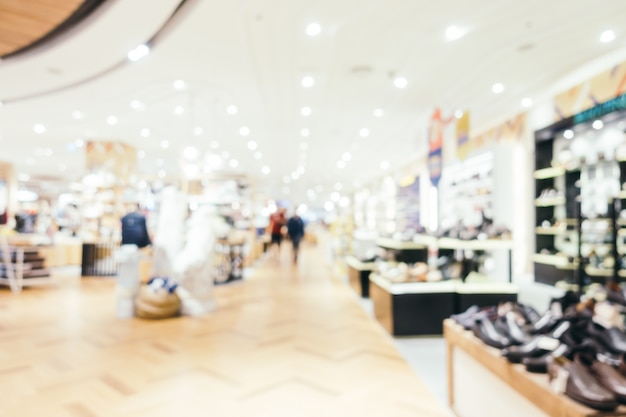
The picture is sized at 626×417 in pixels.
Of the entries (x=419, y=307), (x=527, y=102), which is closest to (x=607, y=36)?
(x=527, y=102)

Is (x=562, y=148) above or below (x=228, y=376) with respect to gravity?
above

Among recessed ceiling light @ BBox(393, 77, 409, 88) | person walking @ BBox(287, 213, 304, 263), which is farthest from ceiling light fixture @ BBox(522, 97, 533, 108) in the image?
person walking @ BBox(287, 213, 304, 263)

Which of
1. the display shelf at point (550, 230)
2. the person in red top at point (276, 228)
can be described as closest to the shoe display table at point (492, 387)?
the display shelf at point (550, 230)

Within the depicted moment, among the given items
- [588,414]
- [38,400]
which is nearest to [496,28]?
[588,414]

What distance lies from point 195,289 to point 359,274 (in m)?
2.39

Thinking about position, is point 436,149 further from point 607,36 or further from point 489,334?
point 607,36

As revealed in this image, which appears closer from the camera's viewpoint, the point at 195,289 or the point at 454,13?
the point at 454,13

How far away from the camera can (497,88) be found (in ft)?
23.4

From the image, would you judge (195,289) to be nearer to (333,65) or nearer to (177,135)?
(333,65)

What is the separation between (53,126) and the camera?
9445 millimetres

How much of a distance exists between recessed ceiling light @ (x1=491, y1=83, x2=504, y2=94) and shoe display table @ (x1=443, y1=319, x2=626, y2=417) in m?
5.66

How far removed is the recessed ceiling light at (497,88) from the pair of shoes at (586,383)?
6.25 metres

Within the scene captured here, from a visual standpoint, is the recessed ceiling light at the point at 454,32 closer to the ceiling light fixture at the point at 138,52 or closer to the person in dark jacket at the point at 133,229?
the ceiling light fixture at the point at 138,52

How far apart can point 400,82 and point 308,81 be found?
4.85 feet
